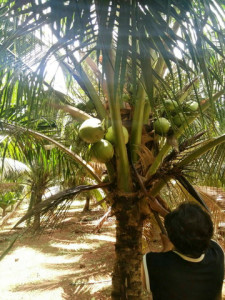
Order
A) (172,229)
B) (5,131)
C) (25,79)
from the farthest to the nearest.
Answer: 1. (5,131)
2. (25,79)
3. (172,229)

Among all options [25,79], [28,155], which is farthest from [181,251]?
[28,155]

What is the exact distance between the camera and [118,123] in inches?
82.5

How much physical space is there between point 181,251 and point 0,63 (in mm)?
1653

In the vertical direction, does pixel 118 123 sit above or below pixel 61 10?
below

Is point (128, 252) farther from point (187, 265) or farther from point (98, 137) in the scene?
point (187, 265)

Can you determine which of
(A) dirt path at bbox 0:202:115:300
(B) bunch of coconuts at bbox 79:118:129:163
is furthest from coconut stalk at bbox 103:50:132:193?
(A) dirt path at bbox 0:202:115:300

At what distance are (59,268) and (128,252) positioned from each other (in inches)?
154

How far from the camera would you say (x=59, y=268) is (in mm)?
5965

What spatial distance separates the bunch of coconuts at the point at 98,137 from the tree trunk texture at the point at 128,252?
480 millimetres

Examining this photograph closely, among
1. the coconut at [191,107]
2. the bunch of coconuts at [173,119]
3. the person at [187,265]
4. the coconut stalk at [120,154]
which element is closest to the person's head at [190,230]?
the person at [187,265]

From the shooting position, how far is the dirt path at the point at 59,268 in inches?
185

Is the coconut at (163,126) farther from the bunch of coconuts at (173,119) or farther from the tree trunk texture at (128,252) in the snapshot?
the tree trunk texture at (128,252)

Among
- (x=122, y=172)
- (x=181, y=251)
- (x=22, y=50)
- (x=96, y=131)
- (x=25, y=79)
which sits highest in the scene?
(x=22, y=50)

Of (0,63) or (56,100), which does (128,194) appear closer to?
(56,100)
